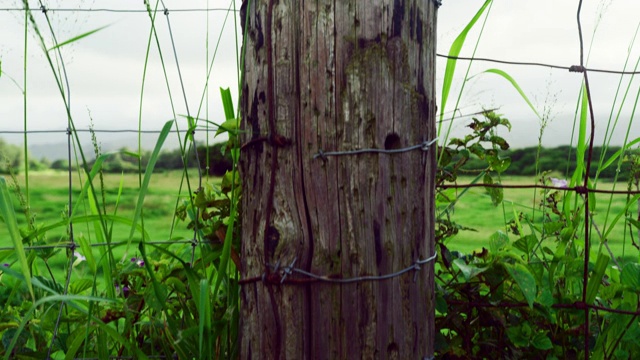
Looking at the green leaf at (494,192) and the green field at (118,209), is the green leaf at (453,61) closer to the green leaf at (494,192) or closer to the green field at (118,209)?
the green leaf at (494,192)

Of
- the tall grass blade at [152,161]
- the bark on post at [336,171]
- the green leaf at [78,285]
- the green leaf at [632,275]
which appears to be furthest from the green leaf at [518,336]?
the green leaf at [78,285]

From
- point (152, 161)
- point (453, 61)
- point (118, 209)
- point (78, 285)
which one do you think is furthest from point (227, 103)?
point (118, 209)

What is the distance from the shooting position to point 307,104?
1478mm

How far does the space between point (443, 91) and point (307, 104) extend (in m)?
0.53

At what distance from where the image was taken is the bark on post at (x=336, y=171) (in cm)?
146

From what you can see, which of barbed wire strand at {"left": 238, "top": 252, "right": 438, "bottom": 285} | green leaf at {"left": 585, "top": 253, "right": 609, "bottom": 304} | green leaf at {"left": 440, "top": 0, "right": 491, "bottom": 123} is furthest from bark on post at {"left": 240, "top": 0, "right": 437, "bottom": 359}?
green leaf at {"left": 585, "top": 253, "right": 609, "bottom": 304}

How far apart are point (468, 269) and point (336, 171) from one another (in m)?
0.60

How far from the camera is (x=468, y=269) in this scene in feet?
6.13

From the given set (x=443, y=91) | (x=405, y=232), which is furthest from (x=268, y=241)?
(x=443, y=91)

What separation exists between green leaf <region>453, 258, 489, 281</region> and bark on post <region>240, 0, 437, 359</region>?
0.29 meters

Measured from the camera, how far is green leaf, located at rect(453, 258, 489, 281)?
1.85 meters

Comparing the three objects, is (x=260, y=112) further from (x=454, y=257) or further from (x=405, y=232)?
(x=454, y=257)

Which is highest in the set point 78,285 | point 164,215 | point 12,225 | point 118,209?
point 12,225

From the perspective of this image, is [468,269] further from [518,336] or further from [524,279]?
[518,336]
